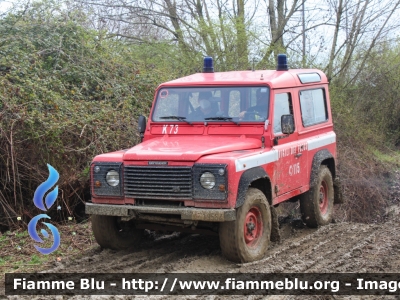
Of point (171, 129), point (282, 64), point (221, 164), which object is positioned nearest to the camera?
point (221, 164)

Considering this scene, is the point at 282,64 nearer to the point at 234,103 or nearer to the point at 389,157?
the point at 234,103

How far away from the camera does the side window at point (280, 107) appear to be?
7.66 meters

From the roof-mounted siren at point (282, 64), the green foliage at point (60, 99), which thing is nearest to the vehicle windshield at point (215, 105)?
the roof-mounted siren at point (282, 64)

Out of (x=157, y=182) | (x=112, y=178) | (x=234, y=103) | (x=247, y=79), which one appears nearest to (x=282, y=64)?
(x=247, y=79)

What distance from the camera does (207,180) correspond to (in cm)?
645

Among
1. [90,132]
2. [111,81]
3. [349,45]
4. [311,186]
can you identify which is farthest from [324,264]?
[349,45]

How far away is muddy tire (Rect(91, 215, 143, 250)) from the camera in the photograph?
7266 mm

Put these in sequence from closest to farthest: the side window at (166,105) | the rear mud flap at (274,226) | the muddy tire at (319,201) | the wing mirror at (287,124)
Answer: the rear mud flap at (274,226)
the wing mirror at (287,124)
the side window at (166,105)
the muddy tire at (319,201)

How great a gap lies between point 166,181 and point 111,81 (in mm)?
5415

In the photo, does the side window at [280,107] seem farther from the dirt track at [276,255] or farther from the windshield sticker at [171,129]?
the dirt track at [276,255]

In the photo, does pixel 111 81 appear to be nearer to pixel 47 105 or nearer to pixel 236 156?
pixel 47 105

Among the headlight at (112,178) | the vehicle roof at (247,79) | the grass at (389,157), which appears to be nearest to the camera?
the headlight at (112,178)

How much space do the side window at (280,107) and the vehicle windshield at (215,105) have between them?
0.18m

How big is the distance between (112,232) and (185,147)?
137cm
